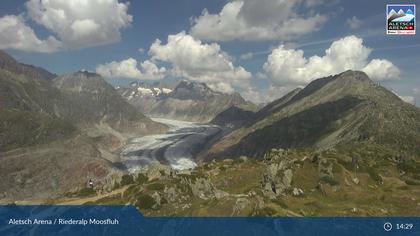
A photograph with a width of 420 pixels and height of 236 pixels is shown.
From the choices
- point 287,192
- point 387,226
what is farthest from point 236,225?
point 287,192

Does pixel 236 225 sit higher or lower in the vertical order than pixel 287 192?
higher

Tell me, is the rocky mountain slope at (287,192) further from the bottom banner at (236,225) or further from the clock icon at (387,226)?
the clock icon at (387,226)

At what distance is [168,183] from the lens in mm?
136500

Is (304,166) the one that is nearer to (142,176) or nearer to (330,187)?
(330,187)

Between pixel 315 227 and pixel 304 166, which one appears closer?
pixel 315 227

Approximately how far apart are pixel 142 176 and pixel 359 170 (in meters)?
82.8

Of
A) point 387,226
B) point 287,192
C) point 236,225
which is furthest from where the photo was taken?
point 287,192

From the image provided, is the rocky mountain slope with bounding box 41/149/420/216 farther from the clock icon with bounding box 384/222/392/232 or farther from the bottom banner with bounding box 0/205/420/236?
the clock icon with bounding box 384/222/392/232

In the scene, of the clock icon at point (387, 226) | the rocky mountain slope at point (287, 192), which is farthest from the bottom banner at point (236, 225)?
the rocky mountain slope at point (287, 192)

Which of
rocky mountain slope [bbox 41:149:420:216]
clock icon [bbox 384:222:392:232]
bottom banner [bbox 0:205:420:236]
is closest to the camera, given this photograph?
bottom banner [bbox 0:205:420:236]

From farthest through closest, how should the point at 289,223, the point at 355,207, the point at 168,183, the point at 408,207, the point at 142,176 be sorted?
the point at 142,176
the point at 168,183
the point at 408,207
the point at 355,207
the point at 289,223

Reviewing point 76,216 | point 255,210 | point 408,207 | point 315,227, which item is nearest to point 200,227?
point 255,210

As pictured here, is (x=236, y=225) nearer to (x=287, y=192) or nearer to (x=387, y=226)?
(x=387, y=226)

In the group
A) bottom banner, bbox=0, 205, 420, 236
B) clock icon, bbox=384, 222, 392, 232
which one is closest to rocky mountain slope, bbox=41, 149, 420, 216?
bottom banner, bbox=0, 205, 420, 236
